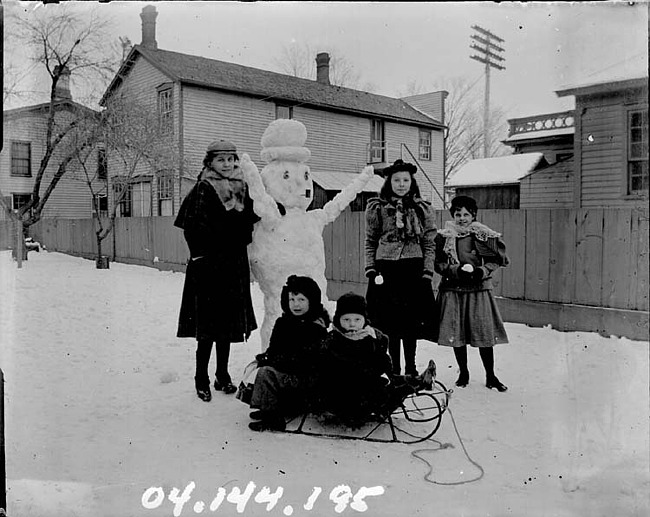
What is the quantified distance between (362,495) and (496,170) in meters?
1.43

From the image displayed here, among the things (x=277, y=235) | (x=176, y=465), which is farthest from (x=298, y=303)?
(x=176, y=465)

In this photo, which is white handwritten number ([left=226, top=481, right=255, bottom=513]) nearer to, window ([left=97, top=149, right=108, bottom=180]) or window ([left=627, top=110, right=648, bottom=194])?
window ([left=97, top=149, right=108, bottom=180])

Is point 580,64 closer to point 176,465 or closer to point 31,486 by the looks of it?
point 176,465

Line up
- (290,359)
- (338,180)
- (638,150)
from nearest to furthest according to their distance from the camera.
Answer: (638,150) < (290,359) < (338,180)

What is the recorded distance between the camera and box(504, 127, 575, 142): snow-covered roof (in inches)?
85.2

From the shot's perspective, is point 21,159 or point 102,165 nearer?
point 21,159

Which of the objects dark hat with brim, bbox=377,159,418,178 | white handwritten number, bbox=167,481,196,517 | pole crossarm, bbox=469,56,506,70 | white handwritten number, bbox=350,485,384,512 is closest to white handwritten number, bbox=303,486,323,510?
white handwritten number, bbox=350,485,384,512

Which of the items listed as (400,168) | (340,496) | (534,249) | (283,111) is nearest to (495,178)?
(400,168)

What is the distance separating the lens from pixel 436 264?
113 inches

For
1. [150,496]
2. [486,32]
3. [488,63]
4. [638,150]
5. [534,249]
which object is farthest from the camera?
[534,249]

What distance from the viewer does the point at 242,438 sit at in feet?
7.32

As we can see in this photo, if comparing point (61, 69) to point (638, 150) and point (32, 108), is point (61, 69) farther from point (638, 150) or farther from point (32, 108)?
point (638, 150)

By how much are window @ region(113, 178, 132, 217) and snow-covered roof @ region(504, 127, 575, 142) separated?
5.60ft

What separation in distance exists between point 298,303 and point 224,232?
0.58 metres
